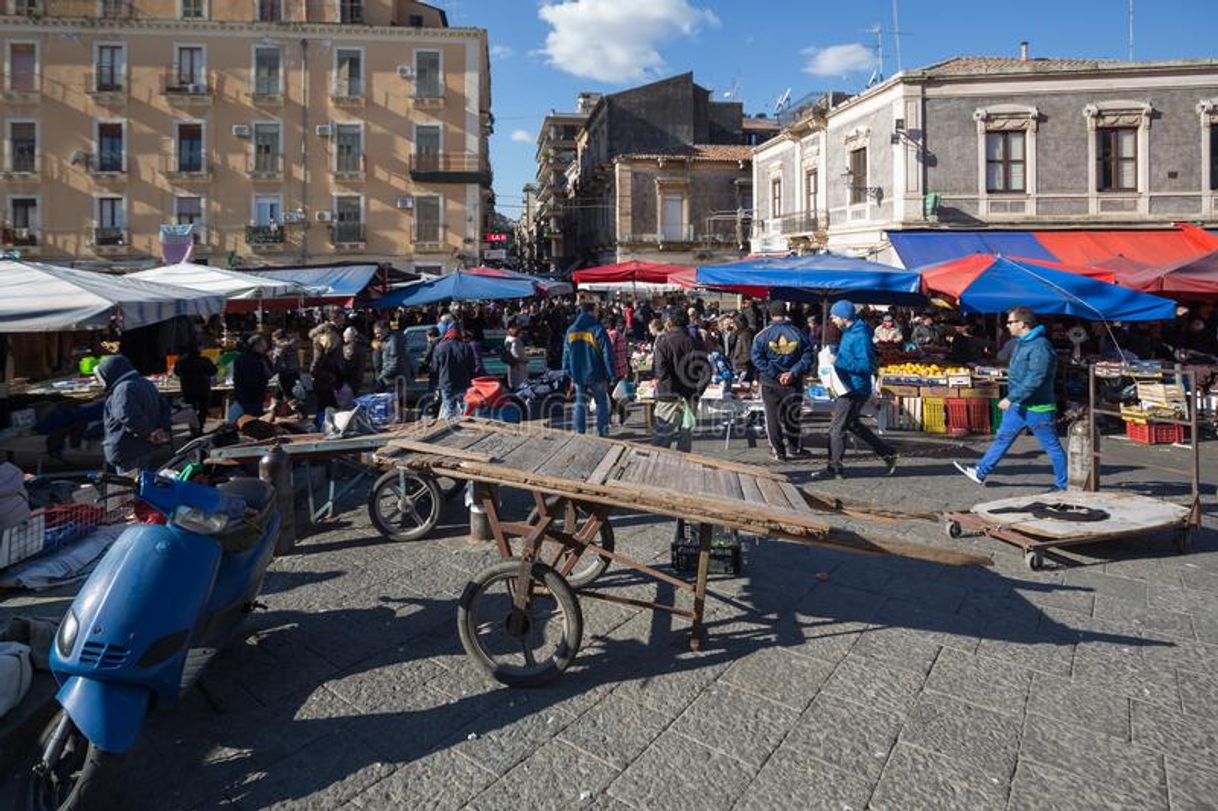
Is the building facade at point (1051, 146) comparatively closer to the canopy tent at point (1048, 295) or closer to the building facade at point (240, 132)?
the canopy tent at point (1048, 295)

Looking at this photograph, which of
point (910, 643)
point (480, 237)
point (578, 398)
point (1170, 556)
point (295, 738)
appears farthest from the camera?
point (480, 237)

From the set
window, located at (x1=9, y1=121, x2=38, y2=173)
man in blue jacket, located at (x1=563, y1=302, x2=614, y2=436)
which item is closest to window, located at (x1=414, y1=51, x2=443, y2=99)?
window, located at (x1=9, y1=121, x2=38, y2=173)

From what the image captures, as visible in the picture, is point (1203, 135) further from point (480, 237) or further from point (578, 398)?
point (480, 237)

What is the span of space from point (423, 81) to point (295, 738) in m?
32.6

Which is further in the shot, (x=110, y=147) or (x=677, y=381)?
(x=110, y=147)

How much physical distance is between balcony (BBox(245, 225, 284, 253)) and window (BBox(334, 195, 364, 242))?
212 cm

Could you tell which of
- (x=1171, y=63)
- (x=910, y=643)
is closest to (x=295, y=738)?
(x=910, y=643)

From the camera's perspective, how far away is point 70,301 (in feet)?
20.1

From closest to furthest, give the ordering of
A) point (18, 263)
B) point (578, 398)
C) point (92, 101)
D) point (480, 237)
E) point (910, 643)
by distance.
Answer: point (910, 643) → point (18, 263) → point (578, 398) → point (92, 101) → point (480, 237)

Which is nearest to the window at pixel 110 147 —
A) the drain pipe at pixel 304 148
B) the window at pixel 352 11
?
the drain pipe at pixel 304 148

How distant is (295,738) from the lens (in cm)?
323

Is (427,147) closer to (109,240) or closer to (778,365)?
(109,240)

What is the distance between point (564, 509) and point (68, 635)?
203cm

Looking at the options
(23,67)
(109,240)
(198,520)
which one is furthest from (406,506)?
(23,67)
